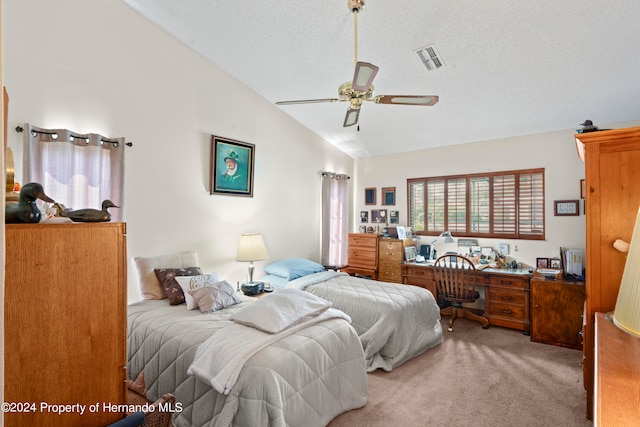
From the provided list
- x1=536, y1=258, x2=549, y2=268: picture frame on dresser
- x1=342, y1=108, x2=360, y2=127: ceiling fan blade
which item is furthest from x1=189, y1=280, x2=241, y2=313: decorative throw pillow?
x1=536, y1=258, x2=549, y2=268: picture frame on dresser

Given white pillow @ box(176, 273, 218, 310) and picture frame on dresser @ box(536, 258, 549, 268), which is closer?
white pillow @ box(176, 273, 218, 310)

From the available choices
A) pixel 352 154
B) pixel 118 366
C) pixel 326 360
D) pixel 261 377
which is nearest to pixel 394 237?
pixel 352 154

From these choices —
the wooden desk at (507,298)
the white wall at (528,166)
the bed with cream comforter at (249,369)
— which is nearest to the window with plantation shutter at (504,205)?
the white wall at (528,166)

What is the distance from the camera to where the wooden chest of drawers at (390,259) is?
4898 millimetres

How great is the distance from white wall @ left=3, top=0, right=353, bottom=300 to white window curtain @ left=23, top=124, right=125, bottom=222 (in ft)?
0.28

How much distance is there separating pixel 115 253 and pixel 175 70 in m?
2.77

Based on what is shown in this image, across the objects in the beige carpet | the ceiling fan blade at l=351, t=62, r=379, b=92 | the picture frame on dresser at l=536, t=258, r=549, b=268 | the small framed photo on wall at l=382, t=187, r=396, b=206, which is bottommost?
the beige carpet

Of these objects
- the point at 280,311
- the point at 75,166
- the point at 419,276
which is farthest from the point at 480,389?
the point at 75,166

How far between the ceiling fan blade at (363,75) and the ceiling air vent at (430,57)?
972mm

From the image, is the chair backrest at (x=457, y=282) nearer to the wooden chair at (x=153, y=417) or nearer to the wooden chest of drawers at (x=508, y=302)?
the wooden chest of drawers at (x=508, y=302)

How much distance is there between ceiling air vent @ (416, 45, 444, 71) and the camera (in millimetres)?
→ 2730

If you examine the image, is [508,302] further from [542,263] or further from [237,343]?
[237,343]

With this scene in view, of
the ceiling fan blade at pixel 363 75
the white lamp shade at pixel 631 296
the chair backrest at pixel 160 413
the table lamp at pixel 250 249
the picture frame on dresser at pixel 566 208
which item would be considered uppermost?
the ceiling fan blade at pixel 363 75

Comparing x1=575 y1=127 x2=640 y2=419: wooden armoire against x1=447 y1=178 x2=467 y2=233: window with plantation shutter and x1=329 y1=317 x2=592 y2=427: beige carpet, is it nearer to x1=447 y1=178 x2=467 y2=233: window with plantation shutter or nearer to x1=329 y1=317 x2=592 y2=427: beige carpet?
x1=329 y1=317 x2=592 y2=427: beige carpet
